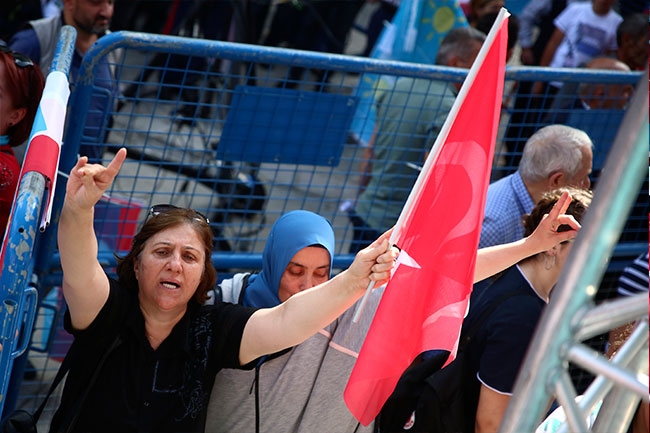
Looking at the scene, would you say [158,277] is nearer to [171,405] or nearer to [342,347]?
[171,405]

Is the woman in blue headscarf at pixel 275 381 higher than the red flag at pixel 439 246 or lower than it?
lower

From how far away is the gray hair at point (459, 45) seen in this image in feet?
17.1

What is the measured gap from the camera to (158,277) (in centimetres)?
290

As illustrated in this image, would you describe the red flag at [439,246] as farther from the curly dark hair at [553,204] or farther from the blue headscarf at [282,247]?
the curly dark hair at [553,204]

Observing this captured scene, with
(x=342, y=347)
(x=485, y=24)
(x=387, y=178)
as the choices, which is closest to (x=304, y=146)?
(x=387, y=178)

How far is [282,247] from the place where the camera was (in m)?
3.22

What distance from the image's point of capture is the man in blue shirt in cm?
387

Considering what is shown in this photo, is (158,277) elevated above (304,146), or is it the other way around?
(304,146)

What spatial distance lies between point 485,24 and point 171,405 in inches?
175

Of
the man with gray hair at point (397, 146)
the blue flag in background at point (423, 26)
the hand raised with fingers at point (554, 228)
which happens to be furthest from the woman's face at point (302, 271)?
the blue flag in background at point (423, 26)

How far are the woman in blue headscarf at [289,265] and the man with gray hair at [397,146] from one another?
1240 millimetres

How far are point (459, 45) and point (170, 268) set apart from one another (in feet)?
9.45

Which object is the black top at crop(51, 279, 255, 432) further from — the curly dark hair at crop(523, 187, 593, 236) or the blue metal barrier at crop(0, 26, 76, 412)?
the curly dark hair at crop(523, 187, 593, 236)

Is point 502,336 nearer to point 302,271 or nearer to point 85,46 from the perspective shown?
point 302,271
